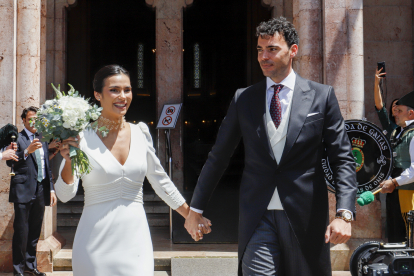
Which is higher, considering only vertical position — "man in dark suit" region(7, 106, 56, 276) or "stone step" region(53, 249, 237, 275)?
"man in dark suit" region(7, 106, 56, 276)

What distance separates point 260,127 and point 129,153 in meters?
0.94

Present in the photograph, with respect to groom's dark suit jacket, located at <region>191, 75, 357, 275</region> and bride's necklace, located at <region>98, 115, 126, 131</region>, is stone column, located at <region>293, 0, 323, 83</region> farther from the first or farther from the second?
bride's necklace, located at <region>98, 115, 126, 131</region>

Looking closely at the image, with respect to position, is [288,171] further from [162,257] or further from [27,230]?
[27,230]

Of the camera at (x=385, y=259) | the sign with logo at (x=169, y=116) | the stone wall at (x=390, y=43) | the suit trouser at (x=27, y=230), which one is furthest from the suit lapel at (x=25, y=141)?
the stone wall at (x=390, y=43)

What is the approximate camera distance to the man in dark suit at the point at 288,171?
2.94 metres

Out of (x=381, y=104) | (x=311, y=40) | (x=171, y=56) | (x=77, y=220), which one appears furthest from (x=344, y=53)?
(x=77, y=220)

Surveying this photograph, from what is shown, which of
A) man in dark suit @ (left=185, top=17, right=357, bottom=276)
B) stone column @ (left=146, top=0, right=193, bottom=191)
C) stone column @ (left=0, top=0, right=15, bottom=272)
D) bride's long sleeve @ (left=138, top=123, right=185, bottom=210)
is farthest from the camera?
stone column @ (left=146, top=0, right=193, bottom=191)

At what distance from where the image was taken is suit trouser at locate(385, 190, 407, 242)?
19.6 ft

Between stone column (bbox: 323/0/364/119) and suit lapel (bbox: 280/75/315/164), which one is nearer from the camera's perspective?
suit lapel (bbox: 280/75/315/164)

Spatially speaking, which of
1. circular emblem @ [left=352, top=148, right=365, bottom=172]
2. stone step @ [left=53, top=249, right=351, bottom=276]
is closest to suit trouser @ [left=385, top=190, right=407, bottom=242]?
circular emblem @ [left=352, top=148, right=365, bottom=172]

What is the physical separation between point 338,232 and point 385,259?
1219mm

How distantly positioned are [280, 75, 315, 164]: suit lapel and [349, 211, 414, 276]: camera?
1.21m

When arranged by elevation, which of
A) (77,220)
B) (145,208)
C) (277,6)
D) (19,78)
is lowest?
(77,220)

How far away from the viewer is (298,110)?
3.07m
